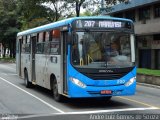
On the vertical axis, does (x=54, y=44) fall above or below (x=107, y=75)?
above

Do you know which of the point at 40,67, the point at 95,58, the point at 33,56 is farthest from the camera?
the point at 33,56

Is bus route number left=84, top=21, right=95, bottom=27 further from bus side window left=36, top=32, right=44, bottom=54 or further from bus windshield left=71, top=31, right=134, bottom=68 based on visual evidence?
bus side window left=36, top=32, right=44, bottom=54

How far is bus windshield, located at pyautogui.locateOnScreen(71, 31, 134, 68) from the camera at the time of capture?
13070 millimetres

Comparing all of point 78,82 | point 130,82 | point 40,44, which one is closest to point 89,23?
point 78,82

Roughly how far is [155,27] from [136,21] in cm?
448

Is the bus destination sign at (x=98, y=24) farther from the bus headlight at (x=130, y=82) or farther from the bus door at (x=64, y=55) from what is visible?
the bus headlight at (x=130, y=82)

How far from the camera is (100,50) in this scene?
13.2 metres

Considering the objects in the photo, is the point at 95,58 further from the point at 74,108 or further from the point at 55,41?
the point at 55,41

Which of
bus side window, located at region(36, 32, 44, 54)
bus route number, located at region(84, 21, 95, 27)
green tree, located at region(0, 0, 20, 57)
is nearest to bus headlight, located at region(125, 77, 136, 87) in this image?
bus route number, located at region(84, 21, 95, 27)

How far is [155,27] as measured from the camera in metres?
38.2

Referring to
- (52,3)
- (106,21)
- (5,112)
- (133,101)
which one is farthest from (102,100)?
(52,3)

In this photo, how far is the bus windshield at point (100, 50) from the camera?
13070 millimetres

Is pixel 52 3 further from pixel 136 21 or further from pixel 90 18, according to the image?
pixel 90 18

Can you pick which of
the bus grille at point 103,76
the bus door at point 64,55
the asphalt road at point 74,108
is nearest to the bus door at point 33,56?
the asphalt road at point 74,108
